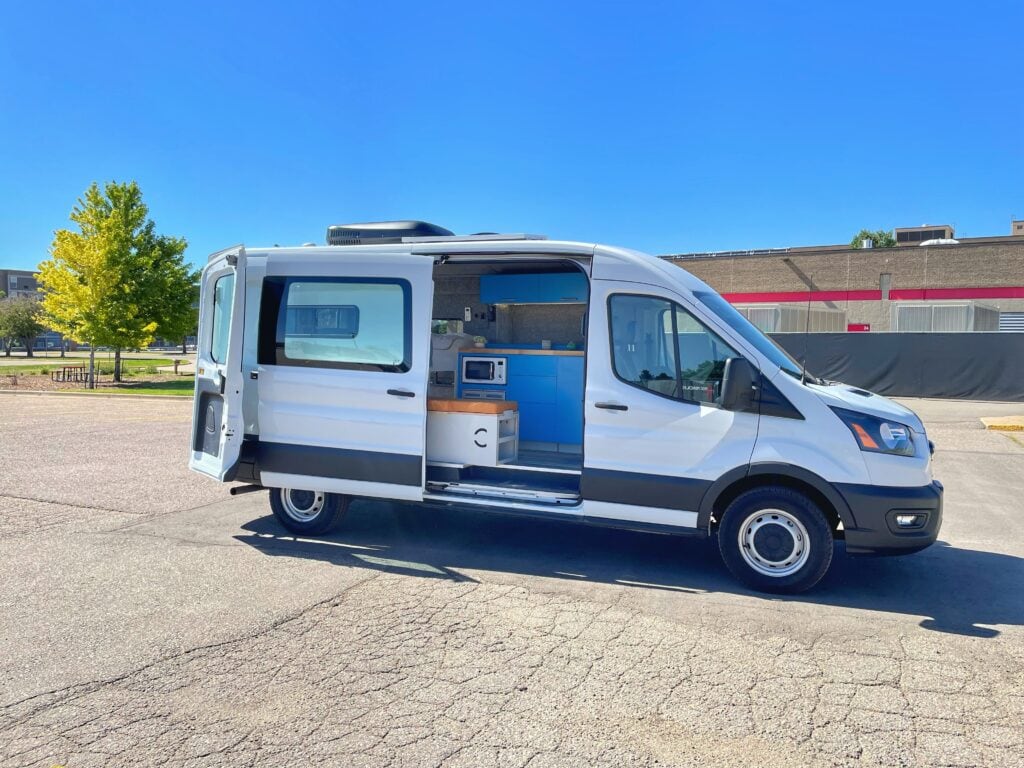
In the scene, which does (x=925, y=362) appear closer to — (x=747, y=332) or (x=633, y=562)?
(x=747, y=332)

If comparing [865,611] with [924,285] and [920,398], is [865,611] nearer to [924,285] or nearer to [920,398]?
[920,398]

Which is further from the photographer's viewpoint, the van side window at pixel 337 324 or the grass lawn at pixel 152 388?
the grass lawn at pixel 152 388

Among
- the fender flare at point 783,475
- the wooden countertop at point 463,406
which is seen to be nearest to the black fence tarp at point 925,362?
the wooden countertop at point 463,406

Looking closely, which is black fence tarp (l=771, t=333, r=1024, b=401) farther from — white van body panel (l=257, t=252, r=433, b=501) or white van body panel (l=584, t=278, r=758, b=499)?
white van body panel (l=257, t=252, r=433, b=501)

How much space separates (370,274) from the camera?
6332 millimetres

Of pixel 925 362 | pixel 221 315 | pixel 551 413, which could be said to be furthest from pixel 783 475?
pixel 925 362

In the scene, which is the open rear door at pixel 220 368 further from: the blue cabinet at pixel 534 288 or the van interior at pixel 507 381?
the blue cabinet at pixel 534 288

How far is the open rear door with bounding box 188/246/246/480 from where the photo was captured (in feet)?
20.6

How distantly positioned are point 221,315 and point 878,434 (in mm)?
5661

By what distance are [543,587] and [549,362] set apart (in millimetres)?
2860

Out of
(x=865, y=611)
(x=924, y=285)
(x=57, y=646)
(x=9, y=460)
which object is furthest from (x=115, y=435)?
(x=924, y=285)

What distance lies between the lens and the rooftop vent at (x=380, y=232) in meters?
6.75

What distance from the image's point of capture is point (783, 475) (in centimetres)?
525

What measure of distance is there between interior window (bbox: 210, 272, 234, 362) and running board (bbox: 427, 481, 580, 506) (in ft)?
7.75
